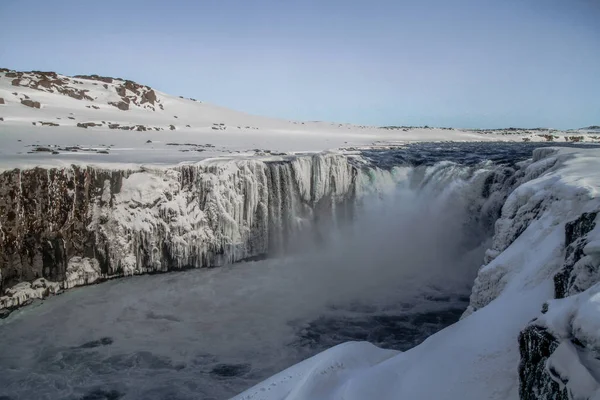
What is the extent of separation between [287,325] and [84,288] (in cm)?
516

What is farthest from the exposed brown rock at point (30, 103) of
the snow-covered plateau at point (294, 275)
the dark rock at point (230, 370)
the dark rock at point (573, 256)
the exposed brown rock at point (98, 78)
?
the dark rock at point (573, 256)

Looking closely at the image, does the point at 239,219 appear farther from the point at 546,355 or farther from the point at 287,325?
the point at 546,355

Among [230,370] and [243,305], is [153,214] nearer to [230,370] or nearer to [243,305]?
[243,305]

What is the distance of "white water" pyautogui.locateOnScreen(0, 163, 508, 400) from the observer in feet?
23.4

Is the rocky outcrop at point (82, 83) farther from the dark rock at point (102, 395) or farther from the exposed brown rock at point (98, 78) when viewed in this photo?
the dark rock at point (102, 395)

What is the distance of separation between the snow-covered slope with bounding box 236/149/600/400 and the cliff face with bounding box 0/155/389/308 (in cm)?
715

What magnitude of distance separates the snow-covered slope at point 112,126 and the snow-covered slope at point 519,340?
8818mm

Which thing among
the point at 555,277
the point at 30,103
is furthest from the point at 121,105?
the point at 555,277

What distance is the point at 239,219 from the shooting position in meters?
12.7

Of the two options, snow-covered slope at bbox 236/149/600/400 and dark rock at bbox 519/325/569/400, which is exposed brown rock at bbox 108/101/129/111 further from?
dark rock at bbox 519/325/569/400

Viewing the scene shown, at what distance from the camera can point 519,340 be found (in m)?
3.04

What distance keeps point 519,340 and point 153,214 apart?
1002 cm

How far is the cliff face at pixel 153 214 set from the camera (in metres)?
9.56

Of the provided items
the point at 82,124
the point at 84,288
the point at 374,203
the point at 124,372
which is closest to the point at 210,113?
the point at 82,124
